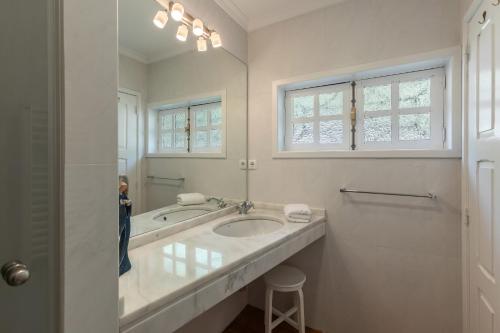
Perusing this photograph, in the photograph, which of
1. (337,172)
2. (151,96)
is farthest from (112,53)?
(337,172)

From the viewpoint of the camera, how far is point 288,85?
199 cm

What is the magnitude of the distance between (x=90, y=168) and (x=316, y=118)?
1.70 meters

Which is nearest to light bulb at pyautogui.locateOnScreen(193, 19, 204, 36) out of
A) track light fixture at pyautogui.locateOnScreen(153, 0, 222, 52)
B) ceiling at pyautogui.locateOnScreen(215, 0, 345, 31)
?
track light fixture at pyautogui.locateOnScreen(153, 0, 222, 52)

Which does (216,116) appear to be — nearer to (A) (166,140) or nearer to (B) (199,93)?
(B) (199,93)

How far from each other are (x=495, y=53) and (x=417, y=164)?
70 centimetres

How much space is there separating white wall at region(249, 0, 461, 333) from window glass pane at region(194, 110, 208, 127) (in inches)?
19.3

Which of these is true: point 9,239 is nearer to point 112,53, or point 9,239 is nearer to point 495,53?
point 112,53

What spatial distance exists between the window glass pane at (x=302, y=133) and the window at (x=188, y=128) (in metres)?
0.60

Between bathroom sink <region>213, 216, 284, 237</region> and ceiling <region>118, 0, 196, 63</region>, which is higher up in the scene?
ceiling <region>118, 0, 196, 63</region>

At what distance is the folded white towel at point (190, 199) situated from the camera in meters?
1.62

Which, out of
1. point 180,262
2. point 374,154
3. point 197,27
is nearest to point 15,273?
point 180,262

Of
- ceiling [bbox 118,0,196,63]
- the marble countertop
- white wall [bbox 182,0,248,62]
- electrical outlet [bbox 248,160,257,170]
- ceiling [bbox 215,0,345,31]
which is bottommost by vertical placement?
the marble countertop

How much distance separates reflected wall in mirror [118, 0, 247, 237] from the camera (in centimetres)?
129

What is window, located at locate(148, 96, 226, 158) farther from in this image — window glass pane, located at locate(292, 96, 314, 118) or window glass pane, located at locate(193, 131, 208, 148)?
window glass pane, located at locate(292, 96, 314, 118)
